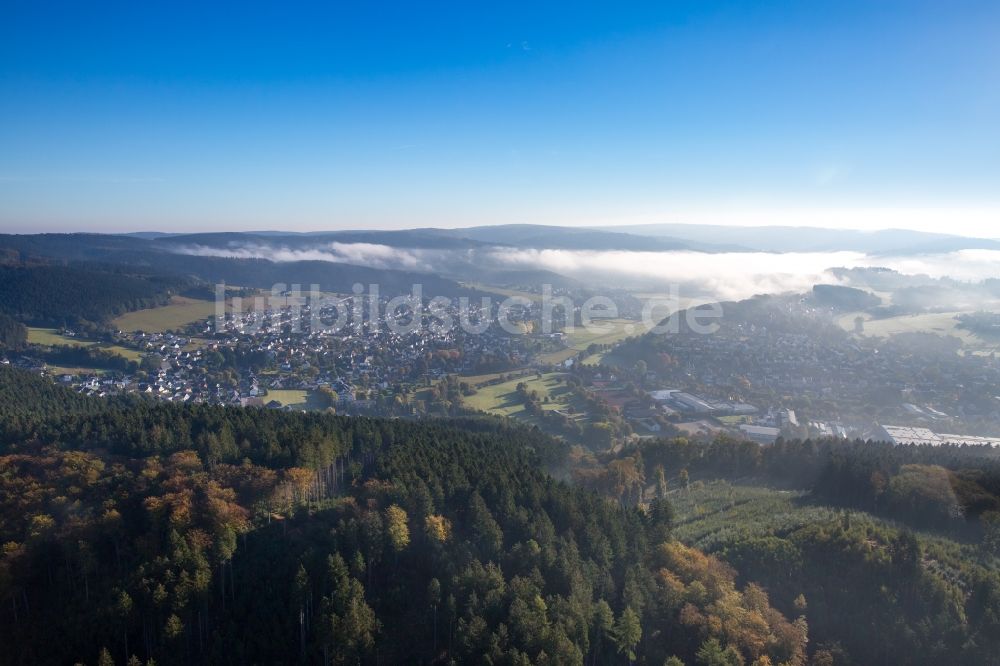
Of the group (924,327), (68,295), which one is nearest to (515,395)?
(924,327)

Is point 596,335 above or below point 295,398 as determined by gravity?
above

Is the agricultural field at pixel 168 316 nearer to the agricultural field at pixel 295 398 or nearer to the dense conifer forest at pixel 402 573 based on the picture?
the agricultural field at pixel 295 398

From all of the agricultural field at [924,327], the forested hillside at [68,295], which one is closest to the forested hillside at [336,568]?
the forested hillside at [68,295]

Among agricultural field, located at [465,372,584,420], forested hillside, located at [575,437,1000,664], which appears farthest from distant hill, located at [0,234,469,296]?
forested hillside, located at [575,437,1000,664]

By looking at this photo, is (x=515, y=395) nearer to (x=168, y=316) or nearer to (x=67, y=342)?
(x=67, y=342)

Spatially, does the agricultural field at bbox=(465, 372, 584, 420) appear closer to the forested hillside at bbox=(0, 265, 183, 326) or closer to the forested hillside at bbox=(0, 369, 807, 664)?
the forested hillside at bbox=(0, 369, 807, 664)

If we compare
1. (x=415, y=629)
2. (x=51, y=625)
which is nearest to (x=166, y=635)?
(x=51, y=625)
